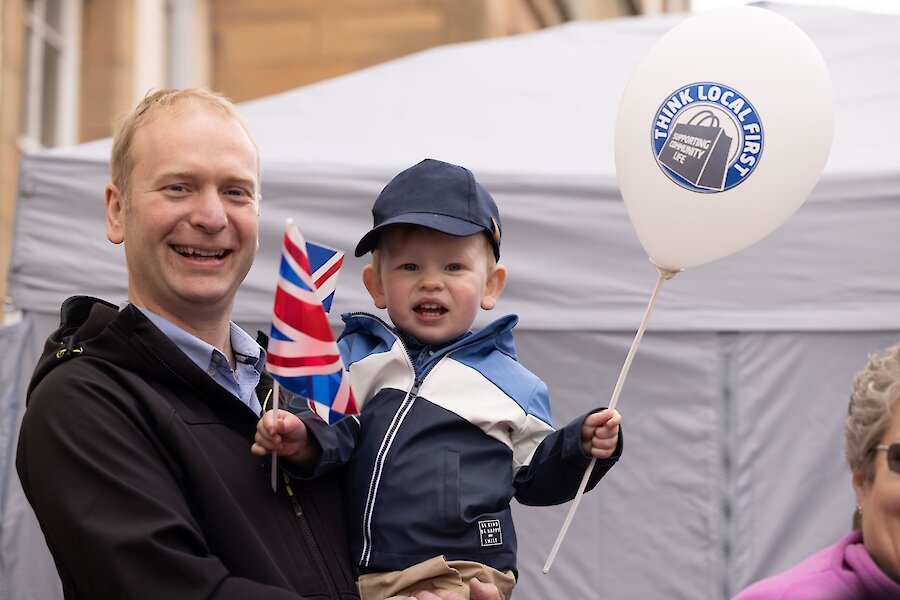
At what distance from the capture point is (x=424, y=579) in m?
2.28

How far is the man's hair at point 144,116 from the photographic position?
228 cm

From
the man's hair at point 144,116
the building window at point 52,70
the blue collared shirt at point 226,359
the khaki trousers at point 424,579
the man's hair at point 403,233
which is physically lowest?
the khaki trousers at point 424,579

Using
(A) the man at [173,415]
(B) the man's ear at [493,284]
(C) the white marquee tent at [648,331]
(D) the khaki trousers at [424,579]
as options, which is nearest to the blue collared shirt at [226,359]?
(A) the man at [173,415]

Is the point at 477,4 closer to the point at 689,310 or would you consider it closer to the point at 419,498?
the point at 689,310

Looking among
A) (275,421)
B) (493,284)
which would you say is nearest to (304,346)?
(275,421)

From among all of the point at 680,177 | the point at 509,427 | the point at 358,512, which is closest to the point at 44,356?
the point at 358,512

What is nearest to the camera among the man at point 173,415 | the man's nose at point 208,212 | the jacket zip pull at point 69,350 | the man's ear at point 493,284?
the man at point 173,415

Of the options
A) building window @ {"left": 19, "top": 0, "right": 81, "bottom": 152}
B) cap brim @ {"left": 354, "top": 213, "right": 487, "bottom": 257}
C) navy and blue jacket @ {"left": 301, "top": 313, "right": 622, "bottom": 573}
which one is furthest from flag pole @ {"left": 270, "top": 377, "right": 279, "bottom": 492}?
building window @ {"left": 19, "top": 0, "right": 81, "bottom": 152}

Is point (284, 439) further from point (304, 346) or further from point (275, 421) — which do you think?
point (304, 346)

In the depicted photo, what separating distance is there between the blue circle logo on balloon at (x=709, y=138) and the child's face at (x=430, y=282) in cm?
45

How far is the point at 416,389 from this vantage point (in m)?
2.43

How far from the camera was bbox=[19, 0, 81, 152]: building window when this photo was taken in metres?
8.54

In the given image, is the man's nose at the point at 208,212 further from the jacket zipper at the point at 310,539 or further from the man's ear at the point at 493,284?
the man's ear at the point at 493,284

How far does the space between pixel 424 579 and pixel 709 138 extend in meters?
1.02
